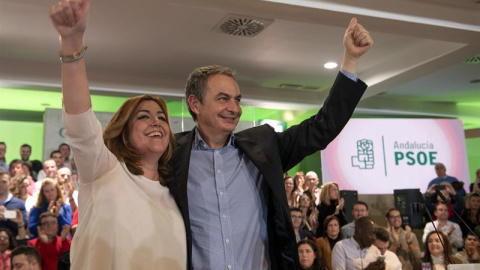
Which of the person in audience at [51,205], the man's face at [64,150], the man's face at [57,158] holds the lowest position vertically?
the person in audience at [51,205]

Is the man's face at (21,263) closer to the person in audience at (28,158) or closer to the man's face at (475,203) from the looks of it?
the person in audience at (28,158)

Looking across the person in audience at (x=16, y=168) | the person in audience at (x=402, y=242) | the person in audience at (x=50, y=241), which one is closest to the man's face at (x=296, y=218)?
the person in audience at (x=402, y=242)

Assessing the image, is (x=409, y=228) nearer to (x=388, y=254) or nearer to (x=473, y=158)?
(x=388, y=254)

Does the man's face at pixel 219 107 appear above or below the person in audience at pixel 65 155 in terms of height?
below

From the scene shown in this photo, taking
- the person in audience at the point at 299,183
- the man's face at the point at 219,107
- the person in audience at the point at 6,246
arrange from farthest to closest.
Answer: the person in audience at the point at 299,183
the person in audience at the point at 6,246
the man's face at the point at 219,107

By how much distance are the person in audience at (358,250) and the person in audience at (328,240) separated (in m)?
0.42

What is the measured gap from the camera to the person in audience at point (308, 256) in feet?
14.5

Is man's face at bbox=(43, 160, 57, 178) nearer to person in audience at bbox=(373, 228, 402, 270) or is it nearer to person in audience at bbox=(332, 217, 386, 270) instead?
person in audience at bbox=(332, 217, 386, 270)

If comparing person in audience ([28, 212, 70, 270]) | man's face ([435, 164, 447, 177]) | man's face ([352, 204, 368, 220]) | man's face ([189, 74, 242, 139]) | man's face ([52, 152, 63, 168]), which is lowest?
person in audience ([28, 212, 70, 270])

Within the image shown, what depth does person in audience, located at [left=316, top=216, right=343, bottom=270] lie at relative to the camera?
16.5ft

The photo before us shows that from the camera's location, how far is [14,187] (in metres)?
5.25

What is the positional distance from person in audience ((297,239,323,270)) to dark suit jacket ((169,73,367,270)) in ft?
A: 9.67

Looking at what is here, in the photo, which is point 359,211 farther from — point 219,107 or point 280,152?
point 219,107

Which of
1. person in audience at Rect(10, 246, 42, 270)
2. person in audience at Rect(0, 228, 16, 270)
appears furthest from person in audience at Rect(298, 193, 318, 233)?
person in audience at Rect(0, 228, 16, 270)
